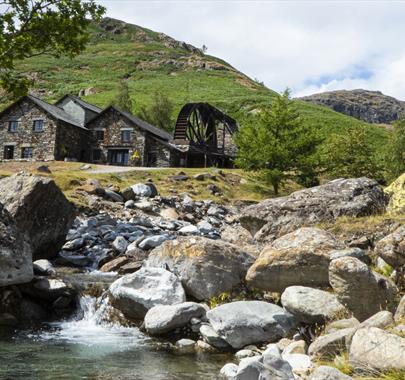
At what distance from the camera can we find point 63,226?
1672 cm

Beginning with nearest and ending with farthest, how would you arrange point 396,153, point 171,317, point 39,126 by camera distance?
1. point 171,317
2. point 396,153
3. point 39,126

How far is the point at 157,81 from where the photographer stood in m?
112

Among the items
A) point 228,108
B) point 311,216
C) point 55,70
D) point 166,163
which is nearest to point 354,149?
point 166,163

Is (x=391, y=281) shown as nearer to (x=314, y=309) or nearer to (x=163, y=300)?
(x=314, y=309)

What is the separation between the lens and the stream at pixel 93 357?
721cm

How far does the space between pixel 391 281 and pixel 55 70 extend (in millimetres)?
126554

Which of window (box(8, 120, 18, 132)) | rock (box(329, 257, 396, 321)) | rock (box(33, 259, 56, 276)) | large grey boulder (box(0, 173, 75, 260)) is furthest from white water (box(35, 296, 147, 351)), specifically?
window (box(8, 120, 18, 132))

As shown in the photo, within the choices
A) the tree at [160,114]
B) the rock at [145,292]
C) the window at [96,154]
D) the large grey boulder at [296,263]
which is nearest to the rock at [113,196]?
the rock at [145,292]

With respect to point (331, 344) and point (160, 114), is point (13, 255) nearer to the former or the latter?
point (331, 344)

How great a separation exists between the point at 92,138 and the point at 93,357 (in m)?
46.9

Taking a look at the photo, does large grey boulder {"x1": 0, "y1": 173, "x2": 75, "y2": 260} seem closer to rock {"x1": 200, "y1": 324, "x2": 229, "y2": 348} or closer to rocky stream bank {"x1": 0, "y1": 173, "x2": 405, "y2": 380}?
rocky stream bank {"x1": 0, "y1": 173, "x2": 405, "y2": 380}

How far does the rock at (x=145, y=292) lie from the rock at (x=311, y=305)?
8.78ft

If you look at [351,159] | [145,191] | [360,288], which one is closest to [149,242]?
[360,288]

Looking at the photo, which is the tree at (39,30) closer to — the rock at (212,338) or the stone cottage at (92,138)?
the rock at (212,338)
